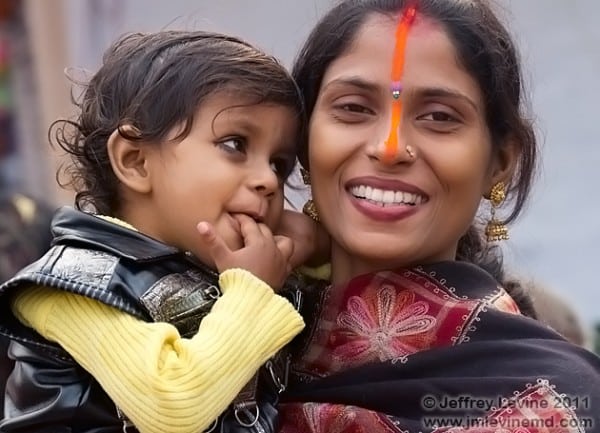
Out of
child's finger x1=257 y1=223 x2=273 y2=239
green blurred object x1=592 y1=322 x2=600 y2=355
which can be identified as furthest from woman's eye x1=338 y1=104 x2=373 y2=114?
green blurred object x1=592 y1=322 x2=600 y2=355

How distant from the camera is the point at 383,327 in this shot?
6.91 ft

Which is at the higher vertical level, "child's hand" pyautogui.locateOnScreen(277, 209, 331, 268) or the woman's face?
the woman's face

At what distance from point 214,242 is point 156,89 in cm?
30

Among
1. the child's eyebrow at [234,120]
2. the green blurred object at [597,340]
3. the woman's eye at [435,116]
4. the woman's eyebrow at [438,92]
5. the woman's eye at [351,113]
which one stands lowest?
the green blurred object at [597,340]

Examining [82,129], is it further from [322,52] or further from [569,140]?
[569,140]

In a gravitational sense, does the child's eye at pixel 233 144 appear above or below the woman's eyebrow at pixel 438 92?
below

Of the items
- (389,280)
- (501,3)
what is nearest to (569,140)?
(501,3)

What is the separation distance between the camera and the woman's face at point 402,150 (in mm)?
2078

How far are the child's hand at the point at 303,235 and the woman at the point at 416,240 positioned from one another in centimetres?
7

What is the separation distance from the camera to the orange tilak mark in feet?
6.71

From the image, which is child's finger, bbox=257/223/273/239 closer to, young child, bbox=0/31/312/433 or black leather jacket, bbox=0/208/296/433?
young child, bbox=0/31/312/433

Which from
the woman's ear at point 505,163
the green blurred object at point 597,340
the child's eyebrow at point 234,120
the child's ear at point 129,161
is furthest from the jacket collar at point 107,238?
the green blurred object at point 597,340

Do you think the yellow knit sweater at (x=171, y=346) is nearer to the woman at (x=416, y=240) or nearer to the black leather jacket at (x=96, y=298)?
the black leather jacket at (x=96, y=298)

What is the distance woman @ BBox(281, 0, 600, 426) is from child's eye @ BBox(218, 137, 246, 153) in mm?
122
